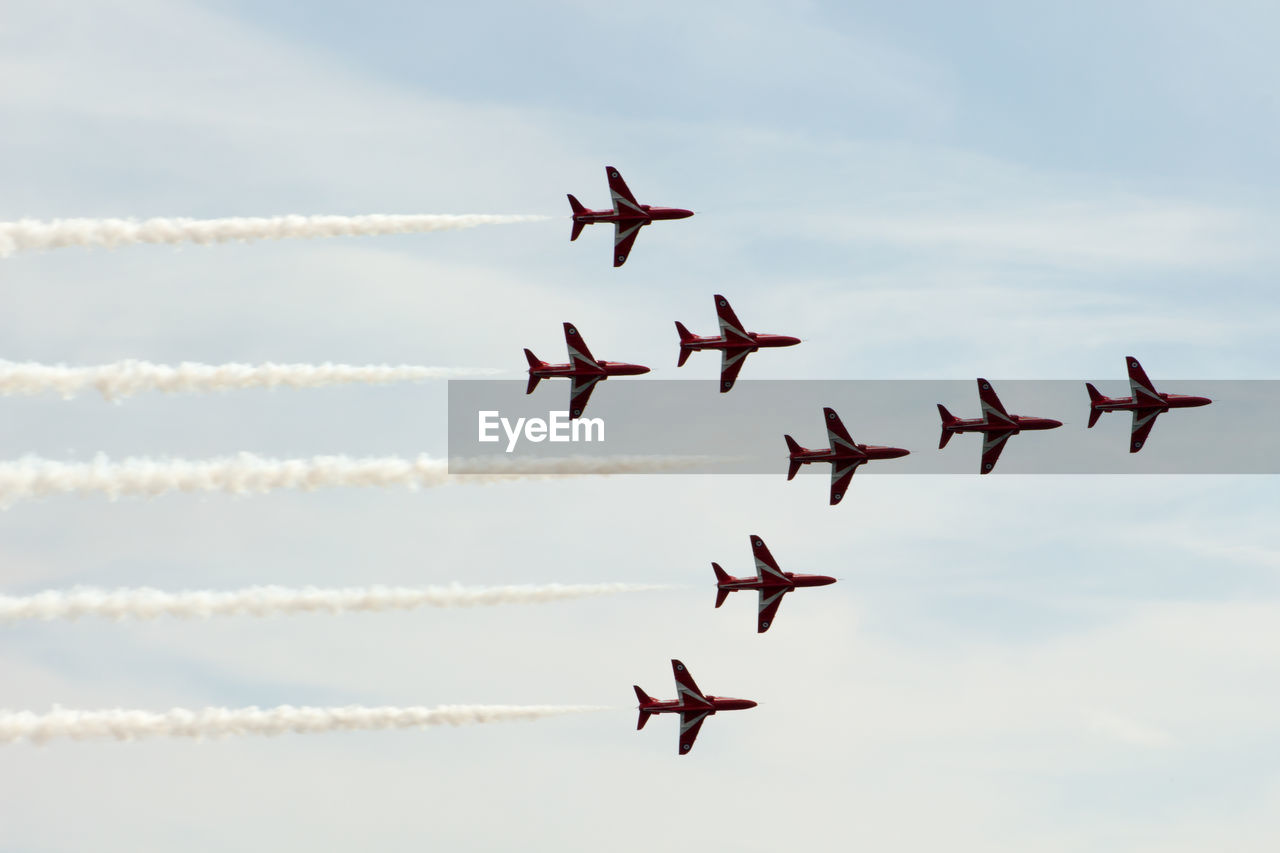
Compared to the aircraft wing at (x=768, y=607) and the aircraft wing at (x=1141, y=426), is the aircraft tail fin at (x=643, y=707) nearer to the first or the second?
the aircraft wing at (x=768, y=607)

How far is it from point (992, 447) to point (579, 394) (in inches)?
1229

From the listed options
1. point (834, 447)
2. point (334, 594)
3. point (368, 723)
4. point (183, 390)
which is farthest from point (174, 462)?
point (834, 447)

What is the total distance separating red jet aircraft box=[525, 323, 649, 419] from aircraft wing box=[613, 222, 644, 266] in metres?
6.09

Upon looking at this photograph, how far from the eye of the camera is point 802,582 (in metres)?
146

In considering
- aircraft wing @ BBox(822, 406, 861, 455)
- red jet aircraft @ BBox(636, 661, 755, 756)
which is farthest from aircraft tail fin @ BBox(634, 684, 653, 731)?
aircraft wing @ BBox(822, 406, 861, 455)

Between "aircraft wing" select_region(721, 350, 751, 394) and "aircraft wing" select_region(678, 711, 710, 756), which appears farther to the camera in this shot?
"aircraft wing" select_region(678, 711, 710, 756)

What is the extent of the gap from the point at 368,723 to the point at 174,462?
2080cm

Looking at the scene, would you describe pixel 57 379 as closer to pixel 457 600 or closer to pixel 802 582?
pixel 457 600

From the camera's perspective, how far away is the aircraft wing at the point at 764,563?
145375 millimetres

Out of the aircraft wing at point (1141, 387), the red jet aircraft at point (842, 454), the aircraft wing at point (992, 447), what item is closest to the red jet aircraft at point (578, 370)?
the red jet aircraft at point (842, 454)

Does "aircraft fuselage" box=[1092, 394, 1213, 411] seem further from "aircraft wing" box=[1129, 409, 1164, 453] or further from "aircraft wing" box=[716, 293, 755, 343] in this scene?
"aircraft wing" box=[716, 293, 755, 343]

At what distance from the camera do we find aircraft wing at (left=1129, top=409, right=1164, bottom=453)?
14288 centimetres

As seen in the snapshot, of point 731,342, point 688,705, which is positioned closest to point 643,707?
point 688,705

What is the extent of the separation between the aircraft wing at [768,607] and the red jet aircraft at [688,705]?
656cm
